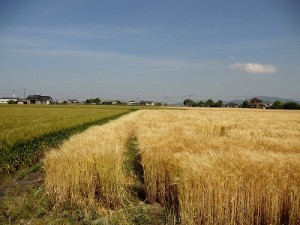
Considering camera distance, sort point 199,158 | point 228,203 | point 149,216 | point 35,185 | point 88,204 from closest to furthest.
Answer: point 228,203 → point 199,158 → point 149,216 → point 88,204 → point 35,185

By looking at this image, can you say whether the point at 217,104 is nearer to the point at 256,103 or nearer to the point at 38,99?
the point at 256,103

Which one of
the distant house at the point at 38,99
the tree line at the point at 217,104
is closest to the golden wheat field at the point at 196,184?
the tree line at the point at 217,104

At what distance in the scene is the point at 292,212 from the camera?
5934 millimetres

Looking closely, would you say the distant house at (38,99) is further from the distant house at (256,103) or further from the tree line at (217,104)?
the distant house at (256,103)

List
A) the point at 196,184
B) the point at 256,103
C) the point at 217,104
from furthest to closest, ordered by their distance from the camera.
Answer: the point at 217,104 < the point at 256,103 < the point at 196,184

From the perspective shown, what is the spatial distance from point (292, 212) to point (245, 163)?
122 centimetres

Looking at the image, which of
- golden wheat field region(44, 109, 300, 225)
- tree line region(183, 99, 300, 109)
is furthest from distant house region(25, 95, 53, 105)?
golden wheat field region(44, 109, 300, 225)

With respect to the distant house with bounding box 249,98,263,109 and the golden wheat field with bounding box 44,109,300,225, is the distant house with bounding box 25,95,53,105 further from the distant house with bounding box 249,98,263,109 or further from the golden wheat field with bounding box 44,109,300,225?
the golden wheat field with bounding box 44,109,300,225

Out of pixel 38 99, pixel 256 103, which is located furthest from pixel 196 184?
pixel 38 99

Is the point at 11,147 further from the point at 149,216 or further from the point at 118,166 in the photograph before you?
→ the point at 149,216

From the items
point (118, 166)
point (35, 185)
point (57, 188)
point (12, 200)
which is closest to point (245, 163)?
point (118, 166)

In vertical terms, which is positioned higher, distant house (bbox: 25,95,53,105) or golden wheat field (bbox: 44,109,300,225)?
distant house (bbox: 25,95,53,105)

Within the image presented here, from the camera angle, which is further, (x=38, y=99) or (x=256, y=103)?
(x=38, y=99)

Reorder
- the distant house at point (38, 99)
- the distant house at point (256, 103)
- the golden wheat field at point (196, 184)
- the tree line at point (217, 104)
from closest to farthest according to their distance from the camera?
the golden wheat field at point (196, 184) < the tree line at point (217, 104) < the distant house at point (256, 103) < the distant house at point (38, 99)
